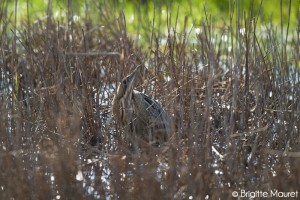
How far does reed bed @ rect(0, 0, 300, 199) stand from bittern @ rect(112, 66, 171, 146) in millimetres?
85

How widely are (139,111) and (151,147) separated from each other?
40.3 inches

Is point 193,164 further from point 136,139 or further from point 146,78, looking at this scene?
point 146,78

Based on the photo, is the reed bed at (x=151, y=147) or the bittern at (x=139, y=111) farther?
the bittern at (x=139, y=111)

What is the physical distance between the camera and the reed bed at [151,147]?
3.77 metres

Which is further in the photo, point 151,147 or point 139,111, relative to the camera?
point 139,111

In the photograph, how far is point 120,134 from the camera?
4781 mm

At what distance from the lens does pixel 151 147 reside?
4070mm

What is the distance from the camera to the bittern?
15.9 ft

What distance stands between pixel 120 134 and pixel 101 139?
0.58ft

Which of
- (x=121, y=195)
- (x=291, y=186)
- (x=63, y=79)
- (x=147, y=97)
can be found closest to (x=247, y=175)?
(x=291, y=186)

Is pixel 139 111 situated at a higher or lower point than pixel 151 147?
lower

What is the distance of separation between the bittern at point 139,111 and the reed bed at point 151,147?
85 mm

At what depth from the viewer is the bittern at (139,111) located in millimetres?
4859

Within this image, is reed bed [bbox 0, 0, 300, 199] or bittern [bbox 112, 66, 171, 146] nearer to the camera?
reed bed [bbox 0, 0, 300, 199]
